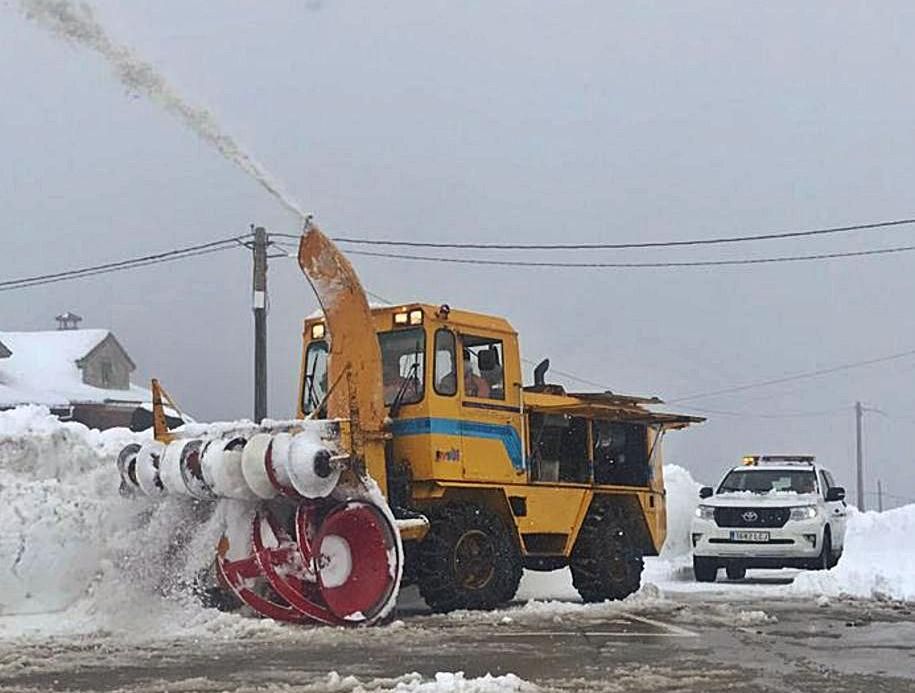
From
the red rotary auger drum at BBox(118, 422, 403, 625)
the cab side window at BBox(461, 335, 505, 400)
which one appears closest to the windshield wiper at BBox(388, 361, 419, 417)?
the cab side window at BBox(461, 335, 505, 400)

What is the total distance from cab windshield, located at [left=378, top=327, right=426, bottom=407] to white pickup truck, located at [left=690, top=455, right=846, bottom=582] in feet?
25.2

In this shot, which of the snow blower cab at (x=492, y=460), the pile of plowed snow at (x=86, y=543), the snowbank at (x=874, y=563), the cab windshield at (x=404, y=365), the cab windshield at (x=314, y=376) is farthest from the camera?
the snowbank at (x=874, y=563)

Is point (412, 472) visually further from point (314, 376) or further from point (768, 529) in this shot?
point (768, 529)

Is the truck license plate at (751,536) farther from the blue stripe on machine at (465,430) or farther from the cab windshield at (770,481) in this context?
the blue stripe on machine at (465,430)

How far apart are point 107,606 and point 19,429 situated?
3.32 m

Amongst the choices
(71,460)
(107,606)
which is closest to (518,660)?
(107,606)

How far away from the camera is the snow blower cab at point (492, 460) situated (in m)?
13.2

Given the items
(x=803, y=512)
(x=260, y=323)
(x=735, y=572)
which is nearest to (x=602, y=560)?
(x=803, y=512)

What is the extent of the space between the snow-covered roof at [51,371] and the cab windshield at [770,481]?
29649mm

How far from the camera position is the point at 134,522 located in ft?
42.0

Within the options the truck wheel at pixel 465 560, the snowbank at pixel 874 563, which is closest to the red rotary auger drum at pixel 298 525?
the truck wheel at pixel 465 560

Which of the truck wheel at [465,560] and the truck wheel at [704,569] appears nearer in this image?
the truck wheel at [465,560]

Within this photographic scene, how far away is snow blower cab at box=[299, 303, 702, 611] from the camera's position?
43.3 feet

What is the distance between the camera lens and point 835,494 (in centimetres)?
2059
